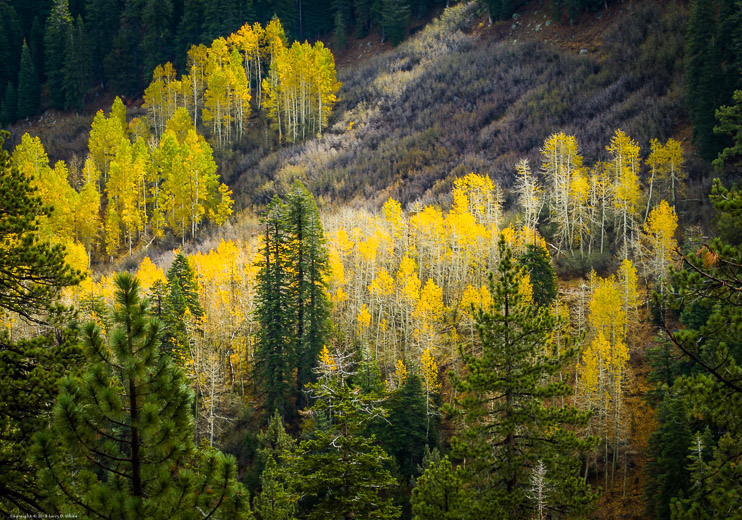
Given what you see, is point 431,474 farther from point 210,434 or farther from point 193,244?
point 193,244

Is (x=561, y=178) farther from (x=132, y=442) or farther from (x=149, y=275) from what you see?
(x=132, y=442)

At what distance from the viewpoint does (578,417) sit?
12.9 m

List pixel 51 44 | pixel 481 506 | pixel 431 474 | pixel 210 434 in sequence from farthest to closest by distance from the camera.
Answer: pixel 51 44
pixel 210 434
pixel 431 474
pixel 481 506

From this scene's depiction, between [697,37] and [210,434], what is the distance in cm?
4387

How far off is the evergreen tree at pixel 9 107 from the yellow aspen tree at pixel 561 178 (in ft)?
256

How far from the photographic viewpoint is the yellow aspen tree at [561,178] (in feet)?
142

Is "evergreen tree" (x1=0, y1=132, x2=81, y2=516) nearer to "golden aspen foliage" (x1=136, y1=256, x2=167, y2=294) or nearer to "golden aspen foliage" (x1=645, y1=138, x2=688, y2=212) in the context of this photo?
"golden aspen foliage" (x1=136, y1=256, x2=167, y2=294)

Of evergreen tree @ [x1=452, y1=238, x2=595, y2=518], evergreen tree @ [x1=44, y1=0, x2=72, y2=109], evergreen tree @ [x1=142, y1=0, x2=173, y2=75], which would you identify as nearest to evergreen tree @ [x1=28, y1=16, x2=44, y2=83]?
evergreen tree @ [x1=44, y1=0, x2=72, y2=109]

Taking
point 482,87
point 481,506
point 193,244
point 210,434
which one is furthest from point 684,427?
Result: point 482,87

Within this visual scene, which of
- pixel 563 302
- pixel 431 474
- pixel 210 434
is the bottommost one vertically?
pixel 210 434

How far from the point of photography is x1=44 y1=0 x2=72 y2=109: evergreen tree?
92.7 metres

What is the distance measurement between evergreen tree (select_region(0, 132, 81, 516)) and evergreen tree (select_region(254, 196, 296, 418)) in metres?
25.2

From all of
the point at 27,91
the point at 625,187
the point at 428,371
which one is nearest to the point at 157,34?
the point at 27,91

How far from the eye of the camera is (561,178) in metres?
45.1
